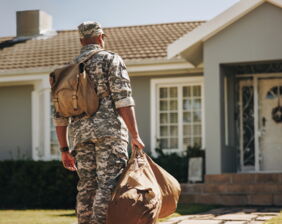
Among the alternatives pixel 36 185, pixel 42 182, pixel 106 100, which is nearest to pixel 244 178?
pixel 42 182

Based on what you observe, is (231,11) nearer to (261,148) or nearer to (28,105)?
(261,148)

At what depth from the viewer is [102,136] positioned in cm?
498

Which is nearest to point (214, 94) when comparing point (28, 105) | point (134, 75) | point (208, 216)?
point (134, 75)

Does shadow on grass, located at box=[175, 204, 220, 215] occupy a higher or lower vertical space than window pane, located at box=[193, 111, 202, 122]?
lower

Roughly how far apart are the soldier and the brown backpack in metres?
0.04

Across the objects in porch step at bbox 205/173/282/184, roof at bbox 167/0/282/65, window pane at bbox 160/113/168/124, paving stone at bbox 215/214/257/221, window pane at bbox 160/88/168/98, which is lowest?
paving stone at bbox 215/214/257/221

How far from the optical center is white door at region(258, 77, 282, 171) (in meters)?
14.2

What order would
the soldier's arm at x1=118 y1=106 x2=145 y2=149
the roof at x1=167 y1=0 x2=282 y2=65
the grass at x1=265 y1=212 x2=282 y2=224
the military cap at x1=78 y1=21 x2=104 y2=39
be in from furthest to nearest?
the roof at x1=167 y1=0 x2=282 y2=65 → the grass at x1=265 y1=212 x2=282 y2=224 → the military cap at x1=78 y1=21 x2=104 y2=39 → the soldier's arm at x1=118 y1=106 x2=145 y2=149

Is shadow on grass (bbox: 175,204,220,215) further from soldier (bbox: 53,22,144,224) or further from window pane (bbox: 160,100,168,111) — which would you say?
soldier (bbox: 53,22,144,224)

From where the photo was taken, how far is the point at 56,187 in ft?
44.6

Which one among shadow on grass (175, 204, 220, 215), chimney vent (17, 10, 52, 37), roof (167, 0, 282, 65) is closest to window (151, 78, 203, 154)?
roof (167, 0, 282, 65)

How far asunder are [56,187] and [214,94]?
12.5 feet

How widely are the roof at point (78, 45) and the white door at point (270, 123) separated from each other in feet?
8.26

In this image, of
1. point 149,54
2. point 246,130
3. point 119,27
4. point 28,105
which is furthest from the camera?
point 119,27
